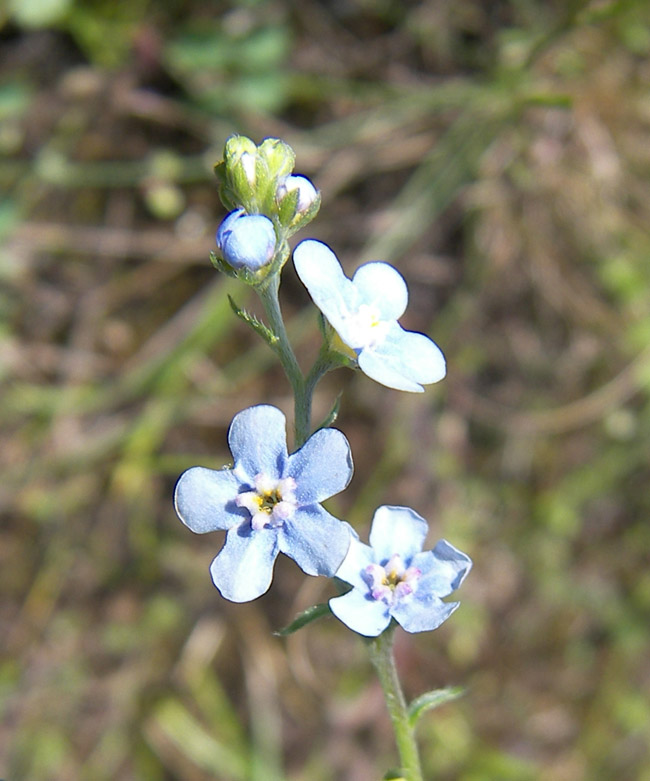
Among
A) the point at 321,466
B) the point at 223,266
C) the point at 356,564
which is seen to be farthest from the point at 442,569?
the point at 223,266

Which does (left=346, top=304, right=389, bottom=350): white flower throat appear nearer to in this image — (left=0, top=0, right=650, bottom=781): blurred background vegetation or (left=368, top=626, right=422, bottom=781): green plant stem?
(left=368, top=626, right=422, bottom=781): green plant stem

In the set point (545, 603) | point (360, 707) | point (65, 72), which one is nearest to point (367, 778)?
point (360, 707)

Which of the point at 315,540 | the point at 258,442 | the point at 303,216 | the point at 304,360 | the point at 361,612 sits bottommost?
the point at 361,612

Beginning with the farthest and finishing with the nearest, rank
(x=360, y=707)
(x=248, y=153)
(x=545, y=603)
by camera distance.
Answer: (x=545, y=603) < (x=360, y=707) < (x=248, y=153)

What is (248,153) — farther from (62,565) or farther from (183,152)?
(62,565)

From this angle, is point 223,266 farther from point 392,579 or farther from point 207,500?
point 392,579

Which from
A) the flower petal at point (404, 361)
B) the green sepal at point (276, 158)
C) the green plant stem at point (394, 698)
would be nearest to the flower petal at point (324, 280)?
the flower petal at point (404, 361)
